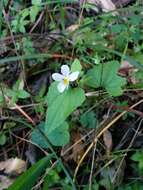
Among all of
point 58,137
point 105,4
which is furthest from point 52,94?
point 105,4

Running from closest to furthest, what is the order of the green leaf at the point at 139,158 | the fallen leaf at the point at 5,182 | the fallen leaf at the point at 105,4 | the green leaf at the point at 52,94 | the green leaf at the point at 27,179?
the green leaf at the point at 27,179 < the green leaf at the point at 52,94 < the green leaf at the point at 139,158 < the fallen leaf at the point at 5,182 < the fallen leaf at the point at 105,4

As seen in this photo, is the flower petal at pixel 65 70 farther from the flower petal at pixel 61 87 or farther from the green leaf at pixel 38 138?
the green leaf at pixel 38 138

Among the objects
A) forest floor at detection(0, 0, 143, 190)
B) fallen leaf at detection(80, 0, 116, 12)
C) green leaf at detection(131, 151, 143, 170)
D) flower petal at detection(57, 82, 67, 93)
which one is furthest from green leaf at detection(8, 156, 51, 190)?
fallen leaf at detection(80, 0, 116, 12)

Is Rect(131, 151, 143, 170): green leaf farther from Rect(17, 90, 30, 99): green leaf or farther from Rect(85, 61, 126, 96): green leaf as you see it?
Rect(17, 90, 30, 99): green leaf

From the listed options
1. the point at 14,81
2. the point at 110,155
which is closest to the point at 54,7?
the point at 14,81

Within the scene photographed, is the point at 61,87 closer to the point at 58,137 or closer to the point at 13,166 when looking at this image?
the point at 58,137

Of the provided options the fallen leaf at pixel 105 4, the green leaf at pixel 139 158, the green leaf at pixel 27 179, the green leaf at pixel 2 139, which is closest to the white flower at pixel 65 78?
the green leaf at pixel 27 179
